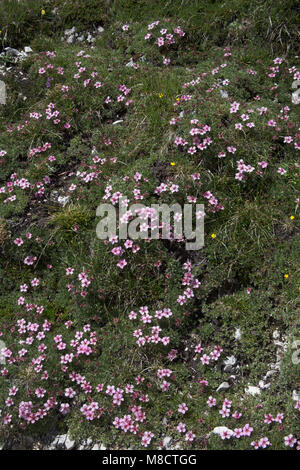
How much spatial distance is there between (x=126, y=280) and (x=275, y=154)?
3.28 meters

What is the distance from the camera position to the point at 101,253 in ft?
23.7

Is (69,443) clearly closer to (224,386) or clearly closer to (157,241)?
(224,386)

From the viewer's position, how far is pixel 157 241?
7.09m

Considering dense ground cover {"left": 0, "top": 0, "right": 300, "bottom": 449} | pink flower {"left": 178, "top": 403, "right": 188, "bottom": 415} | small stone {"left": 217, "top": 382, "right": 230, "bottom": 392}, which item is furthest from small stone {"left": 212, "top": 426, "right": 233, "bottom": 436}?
small stone {"left": 217, "top": 382, "right": 230, "bottom": 392}

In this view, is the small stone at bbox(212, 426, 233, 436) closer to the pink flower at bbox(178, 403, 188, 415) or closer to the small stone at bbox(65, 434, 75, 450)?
the pink flower at bbox(178, 403, 188, 415)

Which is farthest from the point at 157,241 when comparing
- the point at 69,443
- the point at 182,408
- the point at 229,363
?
the point at 69,443

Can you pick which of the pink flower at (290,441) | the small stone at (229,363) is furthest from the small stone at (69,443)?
the pink flower at (290,441)

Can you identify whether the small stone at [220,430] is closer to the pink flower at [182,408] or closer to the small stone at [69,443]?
the pink flower at [182,408]

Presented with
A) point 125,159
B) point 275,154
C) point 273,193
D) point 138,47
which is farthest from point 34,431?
point 138,47

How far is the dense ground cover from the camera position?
6.23 m

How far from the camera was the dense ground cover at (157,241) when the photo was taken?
A: 20.4ft

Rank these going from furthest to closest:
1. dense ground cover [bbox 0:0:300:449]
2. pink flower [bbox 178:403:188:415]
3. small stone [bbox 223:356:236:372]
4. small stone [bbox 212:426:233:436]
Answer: small stone [bbox 223:356:236:372], dense ground cover [bbox 0:0:300:449], pink flower [bbox 178:403:188:415], small stone [bbox 212:426:233:436]

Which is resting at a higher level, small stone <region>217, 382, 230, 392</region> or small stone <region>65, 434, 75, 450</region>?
small stone <region>217, 382, 230, 392</region>

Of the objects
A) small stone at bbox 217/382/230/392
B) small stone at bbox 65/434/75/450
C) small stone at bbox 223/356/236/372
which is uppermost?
small stone at bbox 223/356/236/372
